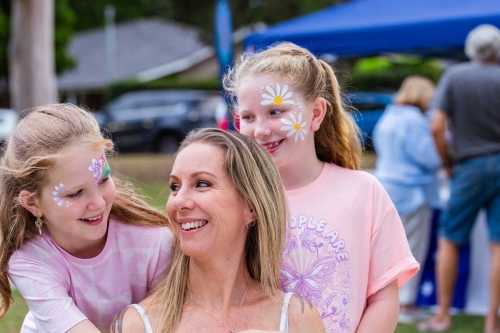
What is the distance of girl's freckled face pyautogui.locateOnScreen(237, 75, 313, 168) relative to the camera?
2.18 metres

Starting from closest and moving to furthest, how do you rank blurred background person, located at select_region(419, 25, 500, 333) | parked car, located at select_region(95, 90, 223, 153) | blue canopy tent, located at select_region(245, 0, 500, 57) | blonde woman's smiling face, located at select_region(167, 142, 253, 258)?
1. blonde woman's smiling face, located at select_region(167, 142, 253, 258)
2. blurred background person, located at select_region(419, 25, 500, 333)
3. blue canopy tent, located at select_region(245, 0, 500, 57)
4. parked car, located at select_region(95, 90, 223, 153)

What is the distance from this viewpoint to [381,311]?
213cm

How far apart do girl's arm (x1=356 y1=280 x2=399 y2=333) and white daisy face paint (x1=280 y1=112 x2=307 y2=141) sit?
527mm

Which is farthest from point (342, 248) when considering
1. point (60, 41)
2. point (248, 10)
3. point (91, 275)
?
point (60, 41)

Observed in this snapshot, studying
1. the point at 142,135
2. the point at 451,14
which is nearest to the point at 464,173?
the point at 451,14

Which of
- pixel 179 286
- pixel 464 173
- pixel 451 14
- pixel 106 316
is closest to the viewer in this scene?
pixel 179 286

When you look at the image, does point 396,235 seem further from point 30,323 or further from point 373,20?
point 373,20

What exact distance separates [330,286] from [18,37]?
8.69 metres

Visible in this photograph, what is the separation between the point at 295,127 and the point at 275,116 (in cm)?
7

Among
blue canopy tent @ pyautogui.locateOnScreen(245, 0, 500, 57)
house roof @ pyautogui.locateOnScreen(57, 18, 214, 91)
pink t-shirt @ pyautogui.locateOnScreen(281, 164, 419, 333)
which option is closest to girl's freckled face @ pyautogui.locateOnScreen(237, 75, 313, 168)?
pink t-shirt @ pyautogui.locateOnScreen(281, 164, 419, 333)

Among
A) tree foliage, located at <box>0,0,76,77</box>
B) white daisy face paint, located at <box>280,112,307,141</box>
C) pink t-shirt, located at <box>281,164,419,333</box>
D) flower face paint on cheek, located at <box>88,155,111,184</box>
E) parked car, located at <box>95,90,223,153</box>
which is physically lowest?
parked car, located at <box>95,90,223,153</box>

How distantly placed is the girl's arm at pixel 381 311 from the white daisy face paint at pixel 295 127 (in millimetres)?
527

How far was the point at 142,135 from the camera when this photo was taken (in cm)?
1930

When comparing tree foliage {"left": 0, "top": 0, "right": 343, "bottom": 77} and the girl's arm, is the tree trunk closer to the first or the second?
the girl's arm
